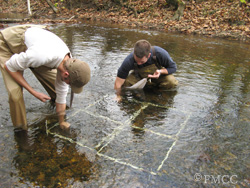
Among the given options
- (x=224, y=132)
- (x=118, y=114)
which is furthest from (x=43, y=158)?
(x=224, y=132)

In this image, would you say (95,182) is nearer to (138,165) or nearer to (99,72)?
(138,165)

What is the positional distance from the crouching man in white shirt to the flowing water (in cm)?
51

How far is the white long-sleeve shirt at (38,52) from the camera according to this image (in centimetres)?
214

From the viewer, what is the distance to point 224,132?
282cm

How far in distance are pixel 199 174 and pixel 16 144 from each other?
2.04 metres

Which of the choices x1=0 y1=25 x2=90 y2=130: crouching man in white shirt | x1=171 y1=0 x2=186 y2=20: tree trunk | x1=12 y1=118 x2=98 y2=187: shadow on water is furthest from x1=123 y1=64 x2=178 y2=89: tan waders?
x1=171 y1=0 x2=186 y2=20: tree trunk

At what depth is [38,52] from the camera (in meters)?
2.13

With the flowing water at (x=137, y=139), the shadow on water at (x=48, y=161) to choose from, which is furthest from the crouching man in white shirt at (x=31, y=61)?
the flowing water at (x=137, y=139)

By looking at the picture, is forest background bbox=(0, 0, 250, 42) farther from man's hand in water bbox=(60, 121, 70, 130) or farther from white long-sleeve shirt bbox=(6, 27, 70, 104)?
white long-sleeve shirt bbox=(6, 27, 70, 104)

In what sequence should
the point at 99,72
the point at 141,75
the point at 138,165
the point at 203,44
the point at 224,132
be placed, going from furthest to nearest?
the point at 203,44 < the point at 99,72 < the point at 141,75 < the point at 224,132 < the point at 138,165

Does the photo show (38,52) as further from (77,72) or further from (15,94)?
(15,94)

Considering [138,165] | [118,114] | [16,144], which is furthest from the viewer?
[118,114]

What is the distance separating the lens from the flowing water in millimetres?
2090

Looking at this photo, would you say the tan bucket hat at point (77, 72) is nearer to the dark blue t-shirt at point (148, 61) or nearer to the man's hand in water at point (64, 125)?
the man's hand in water at point (64, 125)
